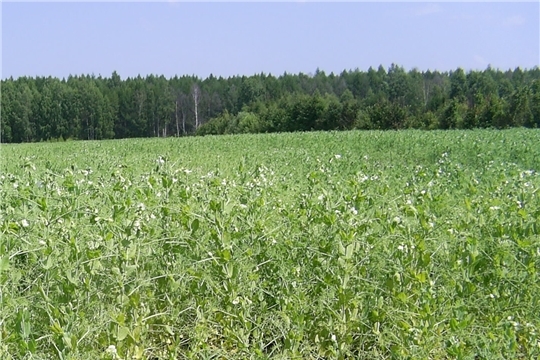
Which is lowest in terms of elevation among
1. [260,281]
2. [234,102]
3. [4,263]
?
[260,281]

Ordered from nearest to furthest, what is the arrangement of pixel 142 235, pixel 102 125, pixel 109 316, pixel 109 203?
pixel 109 316
pixel 142 235
pixel 109 203
pixel 102 125

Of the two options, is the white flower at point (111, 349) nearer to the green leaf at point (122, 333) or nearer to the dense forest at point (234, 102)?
the green leaf at point (122, 333)

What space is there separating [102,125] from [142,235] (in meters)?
74.0

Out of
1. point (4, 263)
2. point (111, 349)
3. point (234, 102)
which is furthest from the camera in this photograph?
point (234, 102)

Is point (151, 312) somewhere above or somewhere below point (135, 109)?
below

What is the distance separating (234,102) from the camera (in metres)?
80.9

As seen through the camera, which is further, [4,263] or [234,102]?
[234,102]

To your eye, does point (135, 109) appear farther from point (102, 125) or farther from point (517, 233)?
point (517, 233)

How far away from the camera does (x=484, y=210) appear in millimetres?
3803

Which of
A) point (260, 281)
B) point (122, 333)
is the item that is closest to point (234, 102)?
point (260, 281)

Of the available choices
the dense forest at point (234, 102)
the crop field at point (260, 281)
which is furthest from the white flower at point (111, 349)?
the dense forest at point (234, 102)

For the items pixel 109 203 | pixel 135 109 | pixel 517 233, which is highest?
pixel 135 109

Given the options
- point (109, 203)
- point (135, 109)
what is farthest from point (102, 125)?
point (109, 203)

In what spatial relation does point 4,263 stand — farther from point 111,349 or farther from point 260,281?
point 260,281
